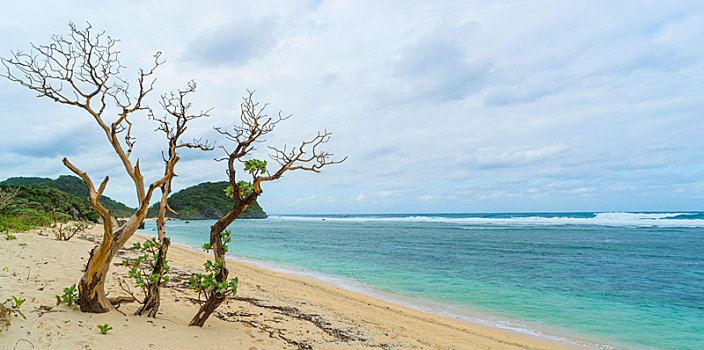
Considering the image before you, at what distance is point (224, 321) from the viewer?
6.14 meters

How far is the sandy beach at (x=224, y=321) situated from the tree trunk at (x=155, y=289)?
0.16 meters

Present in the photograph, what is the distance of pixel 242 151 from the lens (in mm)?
5223

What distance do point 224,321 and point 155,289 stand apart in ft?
4.56

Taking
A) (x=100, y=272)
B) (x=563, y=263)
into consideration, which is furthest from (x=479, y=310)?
(x=563, y=263)

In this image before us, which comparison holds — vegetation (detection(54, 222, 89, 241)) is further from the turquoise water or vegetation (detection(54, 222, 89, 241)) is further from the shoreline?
the shoreline

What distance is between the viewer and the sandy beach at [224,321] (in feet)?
14.4

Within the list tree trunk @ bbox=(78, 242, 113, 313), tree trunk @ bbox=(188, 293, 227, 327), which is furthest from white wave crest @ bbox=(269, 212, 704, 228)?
tree trunk @ bbox=(78, 242, 113, 313)

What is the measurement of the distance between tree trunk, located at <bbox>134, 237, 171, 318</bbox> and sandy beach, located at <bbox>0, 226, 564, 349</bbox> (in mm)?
156

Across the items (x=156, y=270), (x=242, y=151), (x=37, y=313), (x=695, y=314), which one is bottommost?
(x=695, y=314)

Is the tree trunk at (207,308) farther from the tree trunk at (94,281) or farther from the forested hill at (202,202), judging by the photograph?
the forested hill at (202,202)

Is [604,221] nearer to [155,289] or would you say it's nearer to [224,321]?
[224,321]

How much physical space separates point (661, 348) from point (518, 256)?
1551 cm

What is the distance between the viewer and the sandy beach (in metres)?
4.39

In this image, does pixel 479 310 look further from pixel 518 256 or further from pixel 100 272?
pixel 518 256
